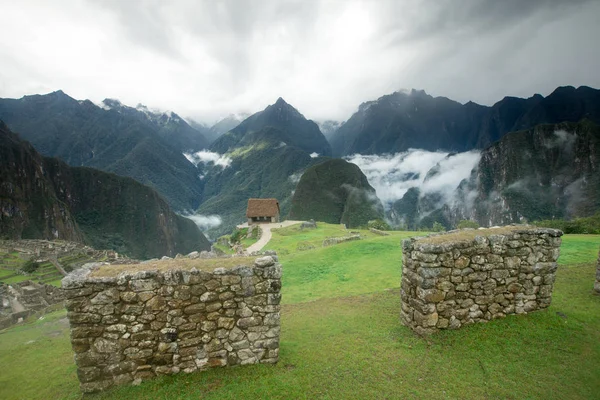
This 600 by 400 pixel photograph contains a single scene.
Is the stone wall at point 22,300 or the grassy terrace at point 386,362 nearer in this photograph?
the grassy terrace at point 386,362

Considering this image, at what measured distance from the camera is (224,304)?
601cm

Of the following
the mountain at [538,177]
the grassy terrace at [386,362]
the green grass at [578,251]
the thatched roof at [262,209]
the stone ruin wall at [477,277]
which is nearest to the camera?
the grassy terrace at [386,362]

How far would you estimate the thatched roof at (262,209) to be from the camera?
52500 mm

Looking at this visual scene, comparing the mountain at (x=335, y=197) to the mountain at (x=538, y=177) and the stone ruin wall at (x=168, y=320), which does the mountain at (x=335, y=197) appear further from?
the stone ruin wall at (x=168, y=320)

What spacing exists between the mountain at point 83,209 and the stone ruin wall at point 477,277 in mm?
135340

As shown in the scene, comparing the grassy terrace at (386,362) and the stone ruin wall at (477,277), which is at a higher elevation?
the stone ruin wall at (477,277)

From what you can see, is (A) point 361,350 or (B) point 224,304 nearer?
(B) point 224,304

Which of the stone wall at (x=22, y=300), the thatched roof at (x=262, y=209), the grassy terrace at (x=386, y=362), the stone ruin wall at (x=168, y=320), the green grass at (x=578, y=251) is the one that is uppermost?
the thatched roof at (x=262, y=209)

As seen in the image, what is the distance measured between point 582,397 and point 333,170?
132 m

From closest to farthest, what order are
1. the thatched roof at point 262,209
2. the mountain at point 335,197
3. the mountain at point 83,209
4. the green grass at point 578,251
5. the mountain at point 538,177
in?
the green grass at point 578,251 < the thatched roof at point 262,209 < the mountain at point 335,197 < the mountain at point 83,209 < the mountain at point 538,177

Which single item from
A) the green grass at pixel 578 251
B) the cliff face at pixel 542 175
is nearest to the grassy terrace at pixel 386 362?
the green grass at pixel 578 251

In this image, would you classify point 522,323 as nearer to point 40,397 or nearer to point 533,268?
point 533,268

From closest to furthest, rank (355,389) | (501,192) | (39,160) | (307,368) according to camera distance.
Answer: (355,389) → (307,368) → (501,192) → (39,160)

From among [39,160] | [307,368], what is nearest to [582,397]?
[307,368]
